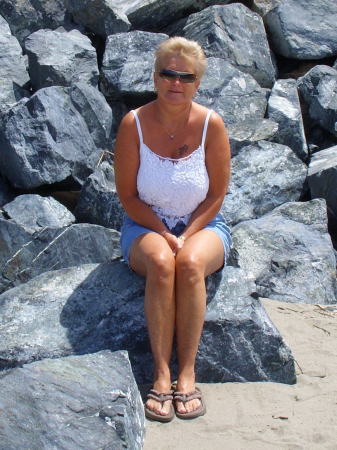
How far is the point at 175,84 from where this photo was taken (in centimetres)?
→ 420

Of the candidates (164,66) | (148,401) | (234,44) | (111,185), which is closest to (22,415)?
(148,401)

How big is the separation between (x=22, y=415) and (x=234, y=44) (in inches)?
212

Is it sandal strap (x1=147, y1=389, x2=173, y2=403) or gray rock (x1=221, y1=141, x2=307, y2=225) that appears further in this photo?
gray rock (x1=221, y1=141, x2=307, y2=225)

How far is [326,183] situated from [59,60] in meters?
2.66

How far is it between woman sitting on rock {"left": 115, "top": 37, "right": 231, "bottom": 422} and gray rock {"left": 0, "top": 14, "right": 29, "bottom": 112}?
3.20 m

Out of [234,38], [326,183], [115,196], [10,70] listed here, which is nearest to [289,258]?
[326,183]

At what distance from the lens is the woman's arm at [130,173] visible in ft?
14.1

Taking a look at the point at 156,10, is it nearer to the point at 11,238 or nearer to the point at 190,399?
the point at 11,238

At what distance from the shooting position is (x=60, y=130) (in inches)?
270

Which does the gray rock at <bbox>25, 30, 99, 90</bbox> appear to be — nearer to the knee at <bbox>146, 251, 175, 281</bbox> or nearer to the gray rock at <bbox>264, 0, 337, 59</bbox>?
the gray rock at <bbox>264, 0, 337, 59</bbox>

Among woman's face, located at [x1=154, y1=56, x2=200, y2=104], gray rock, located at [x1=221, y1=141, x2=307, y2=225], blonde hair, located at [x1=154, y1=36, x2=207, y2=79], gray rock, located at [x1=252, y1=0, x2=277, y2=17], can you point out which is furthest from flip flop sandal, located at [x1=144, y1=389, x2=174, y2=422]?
gray rock, located at [x1=252, y1=0, x2=277, y2=17]

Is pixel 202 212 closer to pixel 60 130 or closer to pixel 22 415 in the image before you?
pixel 22 415

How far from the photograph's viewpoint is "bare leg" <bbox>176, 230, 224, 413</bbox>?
3.97m

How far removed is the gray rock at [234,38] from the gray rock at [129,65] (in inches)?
16.2
